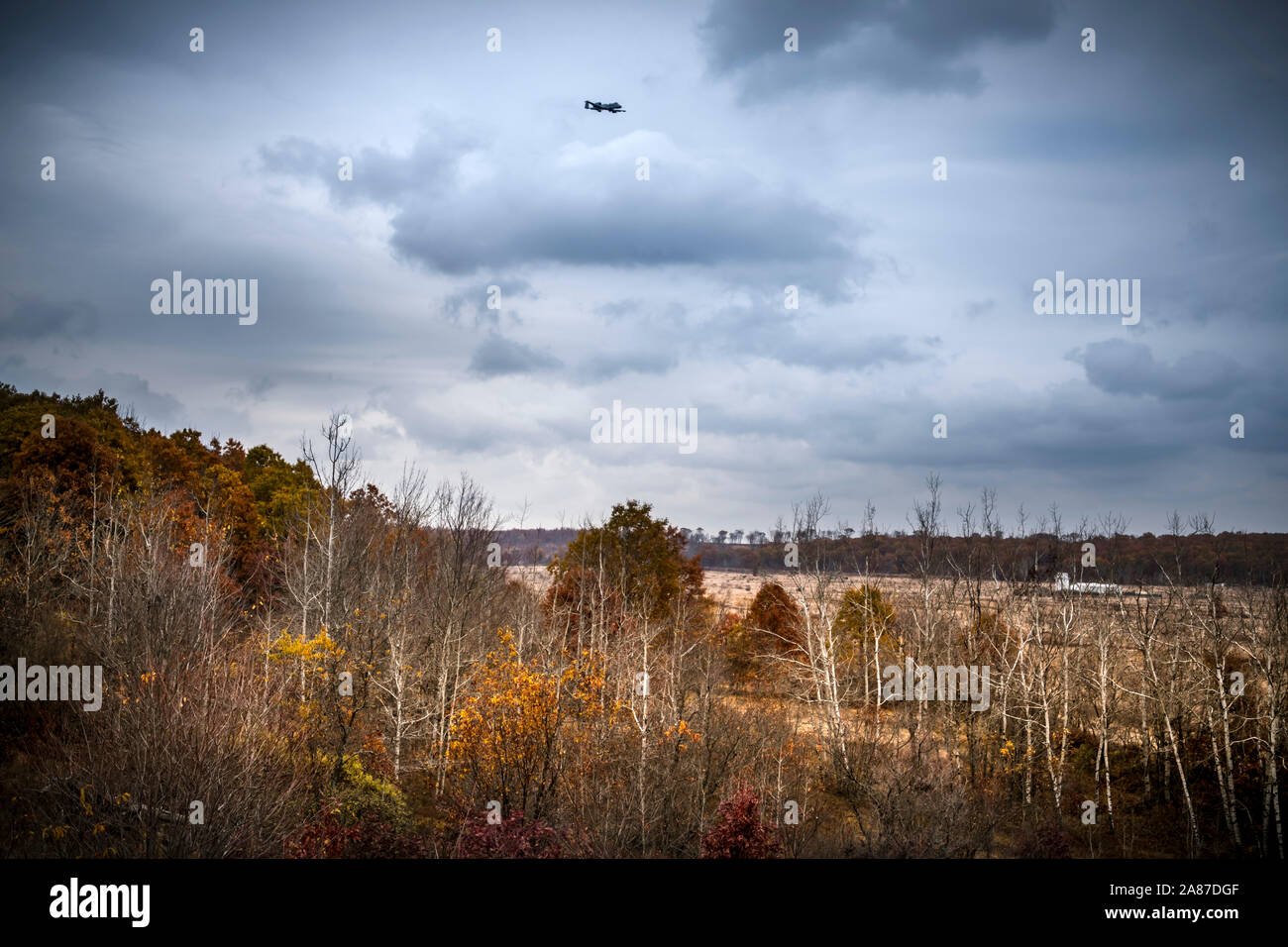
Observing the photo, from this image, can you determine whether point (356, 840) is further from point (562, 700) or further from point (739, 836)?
point (739, 836)

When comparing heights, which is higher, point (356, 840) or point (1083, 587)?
point (1083, 587)

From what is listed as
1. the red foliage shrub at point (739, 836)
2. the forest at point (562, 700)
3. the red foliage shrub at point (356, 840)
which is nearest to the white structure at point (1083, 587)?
the forest at point (562, 700)

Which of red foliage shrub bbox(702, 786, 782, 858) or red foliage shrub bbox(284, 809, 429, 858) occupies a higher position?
red foliage shrub bbox(702, 786, 782, 858)
